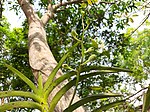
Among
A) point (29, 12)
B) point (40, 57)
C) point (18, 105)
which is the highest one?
point (29, 12)

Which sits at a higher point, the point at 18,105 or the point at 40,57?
the point at 40,57

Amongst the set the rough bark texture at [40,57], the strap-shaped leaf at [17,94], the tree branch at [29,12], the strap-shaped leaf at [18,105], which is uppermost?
the tree branch at [29,12]

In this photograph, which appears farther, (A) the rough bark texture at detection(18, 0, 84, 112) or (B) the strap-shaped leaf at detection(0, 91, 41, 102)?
(A) the rough bark texture at detection(18, 0, 84, 112)

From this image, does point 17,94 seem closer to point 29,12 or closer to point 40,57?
point 40,57

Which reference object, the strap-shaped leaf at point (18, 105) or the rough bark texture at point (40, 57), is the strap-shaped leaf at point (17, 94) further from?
the rough bark texture at point (40, 57)

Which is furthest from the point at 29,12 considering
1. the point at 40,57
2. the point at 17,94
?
the point at 17,94

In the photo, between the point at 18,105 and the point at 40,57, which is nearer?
the point at 18,105

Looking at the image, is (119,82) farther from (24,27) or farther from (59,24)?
(24,27)

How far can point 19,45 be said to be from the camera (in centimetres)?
581

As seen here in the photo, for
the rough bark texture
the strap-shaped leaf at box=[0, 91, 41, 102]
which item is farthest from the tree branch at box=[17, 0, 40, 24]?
the strap-shaped leaf at box=[0, 91, 41, 102]

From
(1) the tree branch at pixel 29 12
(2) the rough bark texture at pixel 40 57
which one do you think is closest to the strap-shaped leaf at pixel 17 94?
(2) the rough bark texture at pixel 40 57

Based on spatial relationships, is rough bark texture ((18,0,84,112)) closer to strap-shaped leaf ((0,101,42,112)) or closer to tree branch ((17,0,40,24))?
tree branch ((17,0,40,24))

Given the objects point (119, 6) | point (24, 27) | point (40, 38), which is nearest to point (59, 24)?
point (24, 27)

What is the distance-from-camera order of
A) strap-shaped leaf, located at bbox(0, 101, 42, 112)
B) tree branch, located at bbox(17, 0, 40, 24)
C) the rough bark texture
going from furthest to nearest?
tree branch, located at bbox(17, 0, 40, 24) < the rough bark texture < strap-shaped leaf, located at bbox(0, 101, 42, 112)
